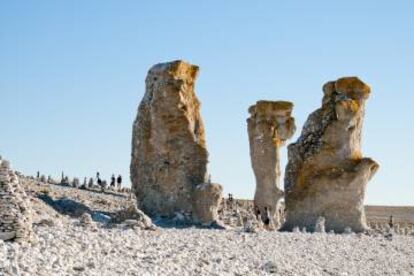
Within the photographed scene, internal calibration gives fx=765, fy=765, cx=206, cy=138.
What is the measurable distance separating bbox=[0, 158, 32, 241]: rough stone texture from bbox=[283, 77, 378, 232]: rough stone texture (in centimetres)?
1702

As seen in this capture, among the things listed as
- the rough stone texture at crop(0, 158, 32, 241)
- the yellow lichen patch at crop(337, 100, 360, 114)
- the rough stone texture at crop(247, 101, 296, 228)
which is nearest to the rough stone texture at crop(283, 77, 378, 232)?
the yellow lichen patch at crop(337, 100, 360, 114)

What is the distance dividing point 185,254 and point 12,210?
366 centimetres

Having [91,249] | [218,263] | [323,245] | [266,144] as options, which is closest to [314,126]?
[266,144]

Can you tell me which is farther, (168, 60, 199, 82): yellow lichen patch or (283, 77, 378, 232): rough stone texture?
(168, 60, 199, 82): yellow lichen patch

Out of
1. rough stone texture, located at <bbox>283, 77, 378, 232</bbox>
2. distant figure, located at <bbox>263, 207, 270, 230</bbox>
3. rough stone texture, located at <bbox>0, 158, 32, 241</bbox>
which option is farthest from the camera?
distant figure, located at <bbox>263, 207, 270, 230</bbox>

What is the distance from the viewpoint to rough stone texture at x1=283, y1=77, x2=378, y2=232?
28422 millimetres

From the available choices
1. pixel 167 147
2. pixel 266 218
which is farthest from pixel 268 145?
pixel 167 147

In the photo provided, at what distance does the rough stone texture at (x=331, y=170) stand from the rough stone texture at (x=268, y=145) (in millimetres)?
3263

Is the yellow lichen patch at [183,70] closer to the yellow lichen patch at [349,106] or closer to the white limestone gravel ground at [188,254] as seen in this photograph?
the yellow lichen patch at [349,106]

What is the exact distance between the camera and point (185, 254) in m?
14.5

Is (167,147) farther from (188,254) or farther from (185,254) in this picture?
(185,254)

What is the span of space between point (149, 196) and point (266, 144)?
7052 millimetres

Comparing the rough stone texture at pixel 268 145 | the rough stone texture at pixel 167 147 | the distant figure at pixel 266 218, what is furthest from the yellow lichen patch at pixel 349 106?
the distant figure at pixel 266 218

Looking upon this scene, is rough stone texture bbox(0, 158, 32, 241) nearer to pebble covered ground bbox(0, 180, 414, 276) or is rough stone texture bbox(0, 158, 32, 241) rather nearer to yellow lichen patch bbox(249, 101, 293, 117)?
pebble covered ground bbox(0, 180, 414, 276)
